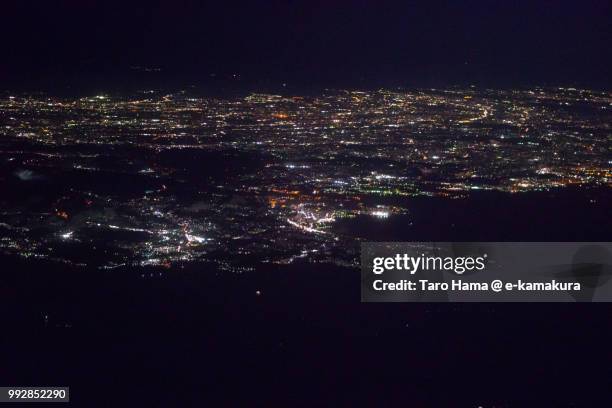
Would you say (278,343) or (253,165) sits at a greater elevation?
(253,165)

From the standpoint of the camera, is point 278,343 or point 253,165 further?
point 253,165

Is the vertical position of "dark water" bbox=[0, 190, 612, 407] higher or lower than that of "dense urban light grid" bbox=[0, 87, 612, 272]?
lower

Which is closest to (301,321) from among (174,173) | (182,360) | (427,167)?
(182,360)

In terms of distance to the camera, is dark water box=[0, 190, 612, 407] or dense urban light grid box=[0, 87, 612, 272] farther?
dense urban light grid box=[0, 87, 612, 272]

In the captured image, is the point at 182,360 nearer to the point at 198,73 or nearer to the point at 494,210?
the point at 494,210

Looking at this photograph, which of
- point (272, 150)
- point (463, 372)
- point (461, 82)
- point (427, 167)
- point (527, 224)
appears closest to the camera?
point (463, 372)

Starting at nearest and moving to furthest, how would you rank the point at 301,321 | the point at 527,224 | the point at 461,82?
the point at 301,321 < the point at 527,224 < the point at 461,82

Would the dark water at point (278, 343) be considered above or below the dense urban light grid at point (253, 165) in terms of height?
below

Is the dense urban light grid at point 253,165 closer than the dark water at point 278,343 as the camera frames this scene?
No
